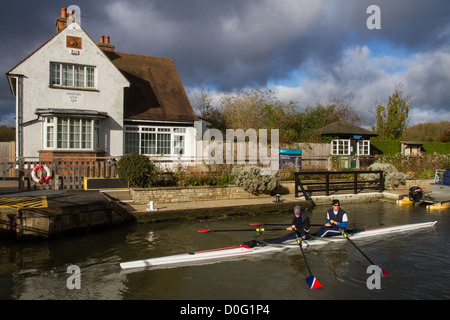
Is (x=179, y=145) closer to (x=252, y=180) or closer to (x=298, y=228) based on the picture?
(x=252, y=180)

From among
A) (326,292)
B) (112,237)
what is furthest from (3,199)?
(326,292)

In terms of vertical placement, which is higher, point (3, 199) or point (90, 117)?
point (90, 117)

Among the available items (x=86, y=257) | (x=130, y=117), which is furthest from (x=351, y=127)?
(x=86, y=257)

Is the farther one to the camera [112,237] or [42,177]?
[42,177]

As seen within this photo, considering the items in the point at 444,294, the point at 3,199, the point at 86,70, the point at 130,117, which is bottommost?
the point at 444,294

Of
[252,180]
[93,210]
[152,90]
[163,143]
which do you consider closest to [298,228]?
[252,180]

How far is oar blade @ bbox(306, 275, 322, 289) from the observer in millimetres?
7191

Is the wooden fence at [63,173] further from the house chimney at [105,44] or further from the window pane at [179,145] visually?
the house chimney at [105,44]

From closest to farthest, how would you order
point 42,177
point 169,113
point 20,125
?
point 42,177, point 20,125, point 169,113

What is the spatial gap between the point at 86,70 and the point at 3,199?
8.76 m

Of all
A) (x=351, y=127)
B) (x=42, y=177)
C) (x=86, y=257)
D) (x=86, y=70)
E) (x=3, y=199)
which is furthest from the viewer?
(x=351, y=127)

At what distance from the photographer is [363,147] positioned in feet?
87.3

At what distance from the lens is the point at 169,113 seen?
1994 cm

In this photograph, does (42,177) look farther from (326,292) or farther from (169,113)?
(326,292)
